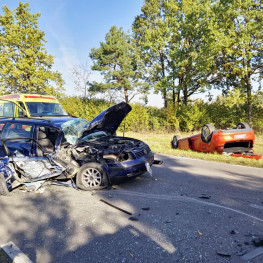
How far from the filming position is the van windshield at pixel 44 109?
8.70 m

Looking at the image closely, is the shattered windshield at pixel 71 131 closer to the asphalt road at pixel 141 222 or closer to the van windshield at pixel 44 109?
the asphalt road at pixel 141 222

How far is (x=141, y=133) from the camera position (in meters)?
18.0

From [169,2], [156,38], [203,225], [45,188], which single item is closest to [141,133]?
[156,38]

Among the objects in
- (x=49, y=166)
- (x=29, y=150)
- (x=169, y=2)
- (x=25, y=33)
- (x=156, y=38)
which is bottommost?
(x=49, y=166)

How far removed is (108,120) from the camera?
5.64 meters

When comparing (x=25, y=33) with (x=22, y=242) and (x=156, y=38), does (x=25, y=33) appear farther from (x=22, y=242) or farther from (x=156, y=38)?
(x=22, y=242)

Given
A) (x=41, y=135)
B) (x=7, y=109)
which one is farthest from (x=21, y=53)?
(x=41, y=135)

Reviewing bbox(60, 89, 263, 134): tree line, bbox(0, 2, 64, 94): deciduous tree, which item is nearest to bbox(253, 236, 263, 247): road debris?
bbox(60, 89, 263, 134): tree line

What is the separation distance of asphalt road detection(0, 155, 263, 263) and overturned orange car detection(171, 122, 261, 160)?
2218 mm

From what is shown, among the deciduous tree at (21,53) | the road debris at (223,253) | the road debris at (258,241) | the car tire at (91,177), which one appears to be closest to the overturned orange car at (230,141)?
the car tire at (91,177)

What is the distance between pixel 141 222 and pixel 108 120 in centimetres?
310

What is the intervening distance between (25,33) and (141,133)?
1530cm

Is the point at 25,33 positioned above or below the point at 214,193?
above

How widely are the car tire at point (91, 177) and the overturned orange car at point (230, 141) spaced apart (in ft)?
14.9
